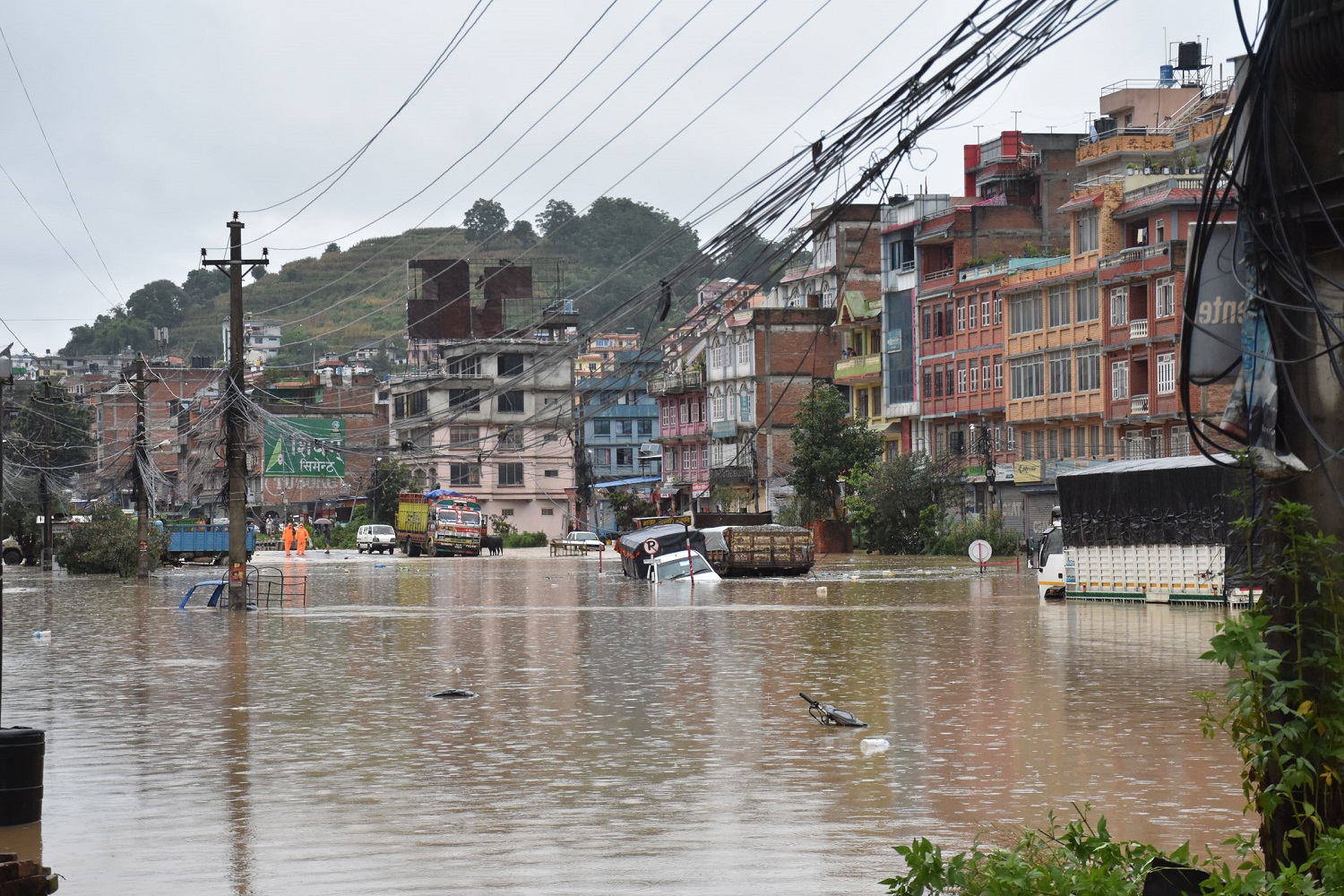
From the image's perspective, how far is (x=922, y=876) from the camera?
23.5 feet

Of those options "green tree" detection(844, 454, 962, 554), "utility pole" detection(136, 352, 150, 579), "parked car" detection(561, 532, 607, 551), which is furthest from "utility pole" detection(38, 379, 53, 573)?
"green tree" detection(844, 454, 962, 554)

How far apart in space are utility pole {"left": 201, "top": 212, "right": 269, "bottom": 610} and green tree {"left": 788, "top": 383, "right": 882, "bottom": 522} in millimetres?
43886

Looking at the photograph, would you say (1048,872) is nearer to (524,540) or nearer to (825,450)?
(825,450)

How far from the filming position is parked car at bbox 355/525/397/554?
102 meters

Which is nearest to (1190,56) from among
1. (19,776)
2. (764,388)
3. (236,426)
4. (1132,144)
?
(1132,144)

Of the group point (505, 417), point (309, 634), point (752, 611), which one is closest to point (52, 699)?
point (309, 634)

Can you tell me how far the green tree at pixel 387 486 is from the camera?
4749 inches

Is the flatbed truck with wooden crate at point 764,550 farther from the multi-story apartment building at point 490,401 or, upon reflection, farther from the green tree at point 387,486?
the green tree at point 387,486

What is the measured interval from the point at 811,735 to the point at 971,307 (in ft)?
216

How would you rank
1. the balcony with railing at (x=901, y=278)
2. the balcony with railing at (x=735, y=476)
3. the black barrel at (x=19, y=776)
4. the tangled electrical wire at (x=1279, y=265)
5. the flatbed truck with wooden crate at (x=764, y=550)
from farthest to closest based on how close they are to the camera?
1. the balcony with railing at (x=735, y=476)
2. the balcony with railing at (x=901, y=278)
3. the flatbed truck with wooden crate at (x=764, y=550)
4. the black barrel at (x=19, y=776)
5. the tangled electrical wire at (x=1279, y=265)

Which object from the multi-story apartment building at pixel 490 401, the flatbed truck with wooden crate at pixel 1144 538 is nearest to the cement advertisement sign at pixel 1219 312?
the flatbed truck with wooden crate at pixel 1144 538

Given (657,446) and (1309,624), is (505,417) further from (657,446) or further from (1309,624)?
(1309,624)

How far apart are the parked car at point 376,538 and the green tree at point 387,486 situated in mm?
16307

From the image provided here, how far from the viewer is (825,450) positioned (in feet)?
268
